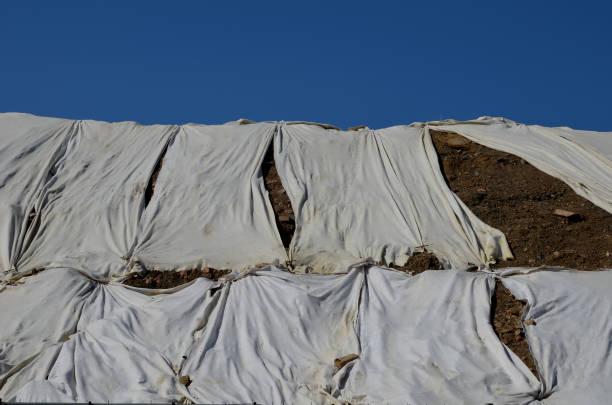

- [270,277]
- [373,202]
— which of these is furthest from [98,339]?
[373,202]

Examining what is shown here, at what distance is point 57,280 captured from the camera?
9.51 m

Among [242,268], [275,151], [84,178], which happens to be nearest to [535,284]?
[242,268]

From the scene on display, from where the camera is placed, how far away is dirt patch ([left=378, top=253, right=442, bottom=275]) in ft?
31.7

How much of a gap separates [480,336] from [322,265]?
2.21m

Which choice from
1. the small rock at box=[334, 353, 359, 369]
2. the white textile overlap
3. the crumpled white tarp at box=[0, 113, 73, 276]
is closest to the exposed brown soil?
the small rock at box=[334, 353, 359, 369]

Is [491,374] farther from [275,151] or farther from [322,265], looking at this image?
[275,151]

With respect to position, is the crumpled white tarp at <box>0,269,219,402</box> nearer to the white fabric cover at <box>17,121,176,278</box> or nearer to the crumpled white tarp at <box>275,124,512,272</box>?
the white fabric cover at <box>17,121,176,278</box>

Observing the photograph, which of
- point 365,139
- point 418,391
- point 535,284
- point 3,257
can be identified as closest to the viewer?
point 418,391

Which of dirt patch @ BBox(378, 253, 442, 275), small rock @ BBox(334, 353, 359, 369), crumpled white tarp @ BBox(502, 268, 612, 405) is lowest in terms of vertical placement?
small rock @ BBox(334, 353, 359, 369)

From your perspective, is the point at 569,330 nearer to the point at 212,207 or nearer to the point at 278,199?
the point at 278,199

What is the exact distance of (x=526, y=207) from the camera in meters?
10.9

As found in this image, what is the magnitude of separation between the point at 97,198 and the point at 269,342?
373cm

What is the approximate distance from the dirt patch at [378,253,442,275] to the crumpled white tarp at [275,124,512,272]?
0.26ft

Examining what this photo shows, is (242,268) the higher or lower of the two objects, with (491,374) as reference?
higher
